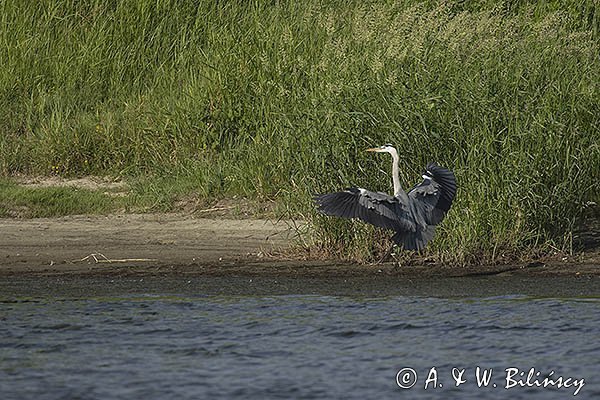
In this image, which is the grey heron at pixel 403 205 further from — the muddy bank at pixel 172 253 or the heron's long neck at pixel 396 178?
the muddy bank at pixel 172 253

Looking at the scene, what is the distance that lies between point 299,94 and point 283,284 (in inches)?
59.0

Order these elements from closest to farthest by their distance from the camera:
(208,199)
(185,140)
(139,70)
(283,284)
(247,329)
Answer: (247,329) → (283,284) → (208,199) → (185,140) → (139,70)

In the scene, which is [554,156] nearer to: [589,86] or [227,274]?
[589,86]

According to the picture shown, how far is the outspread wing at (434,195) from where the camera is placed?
28.0 feet

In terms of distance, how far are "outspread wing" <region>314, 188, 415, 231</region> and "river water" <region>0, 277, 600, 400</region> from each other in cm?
54

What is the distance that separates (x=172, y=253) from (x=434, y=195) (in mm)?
2110

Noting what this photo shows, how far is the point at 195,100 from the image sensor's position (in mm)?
11969

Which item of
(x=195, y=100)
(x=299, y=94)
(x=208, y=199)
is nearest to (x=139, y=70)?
(x=195, y=100)

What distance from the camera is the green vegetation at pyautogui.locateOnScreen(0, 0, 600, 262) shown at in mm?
9203

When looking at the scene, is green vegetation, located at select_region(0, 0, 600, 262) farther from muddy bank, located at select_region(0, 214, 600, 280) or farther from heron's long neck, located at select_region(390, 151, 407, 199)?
heron's long neck, located at select_region(390, 151, 407, 199)

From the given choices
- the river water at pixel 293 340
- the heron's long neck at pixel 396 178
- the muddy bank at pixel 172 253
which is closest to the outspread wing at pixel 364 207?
the heron's long neck at pixel 396 178

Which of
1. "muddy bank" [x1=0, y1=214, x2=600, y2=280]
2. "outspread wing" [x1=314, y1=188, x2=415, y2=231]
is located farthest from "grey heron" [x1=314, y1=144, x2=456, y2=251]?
"muddy bank" [x1=0, y1=214, x2=600, y2=280]

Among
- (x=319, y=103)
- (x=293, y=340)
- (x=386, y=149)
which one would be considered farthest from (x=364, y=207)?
(x=319, y=103)

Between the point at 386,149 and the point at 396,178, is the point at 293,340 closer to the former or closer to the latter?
the point at 396,178
